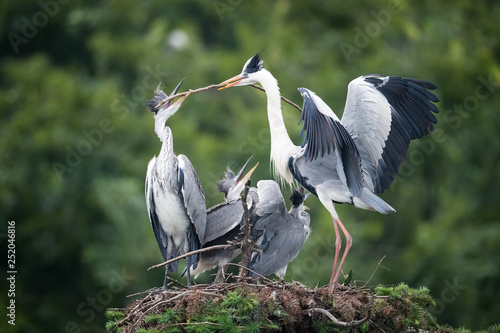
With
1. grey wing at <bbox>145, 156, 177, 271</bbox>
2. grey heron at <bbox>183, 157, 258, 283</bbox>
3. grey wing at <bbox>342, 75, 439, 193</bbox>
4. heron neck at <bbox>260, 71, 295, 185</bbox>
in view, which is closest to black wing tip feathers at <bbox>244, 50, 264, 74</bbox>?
heron neck at <bbox>260, 71, 295, 185</bbox>

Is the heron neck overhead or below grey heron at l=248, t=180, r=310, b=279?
overhead

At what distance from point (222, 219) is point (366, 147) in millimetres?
1785

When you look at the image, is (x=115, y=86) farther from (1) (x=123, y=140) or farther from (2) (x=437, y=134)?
(2) (x=437, y=134)

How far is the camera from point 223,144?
1922 centimetres

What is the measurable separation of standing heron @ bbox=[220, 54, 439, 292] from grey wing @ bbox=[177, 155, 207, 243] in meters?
0.89

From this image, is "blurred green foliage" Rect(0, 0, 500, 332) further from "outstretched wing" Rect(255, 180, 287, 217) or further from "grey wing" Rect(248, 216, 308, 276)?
"outstretched wing" Rect(255, 180, 287, 217)

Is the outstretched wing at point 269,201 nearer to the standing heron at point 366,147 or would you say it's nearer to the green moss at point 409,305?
the standing heron at point 366,147

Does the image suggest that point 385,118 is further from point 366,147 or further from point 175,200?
point 175,200

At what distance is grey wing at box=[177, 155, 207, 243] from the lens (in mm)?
9234

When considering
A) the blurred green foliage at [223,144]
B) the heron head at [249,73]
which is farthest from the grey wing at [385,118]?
the blurred green foliage at [223,144]

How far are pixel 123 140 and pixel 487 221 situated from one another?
7.84 m

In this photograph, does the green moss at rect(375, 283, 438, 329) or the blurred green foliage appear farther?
the blurred green foliage

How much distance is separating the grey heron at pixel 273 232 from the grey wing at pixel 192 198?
56 centimetres

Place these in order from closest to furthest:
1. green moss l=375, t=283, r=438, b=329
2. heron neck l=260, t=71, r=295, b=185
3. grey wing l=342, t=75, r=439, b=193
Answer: green moss l=375, t=283, r=438, b=329
grey wing l=342, t=75, r=439, b=193
heron neck l=260, t=71, r=295, b=185
